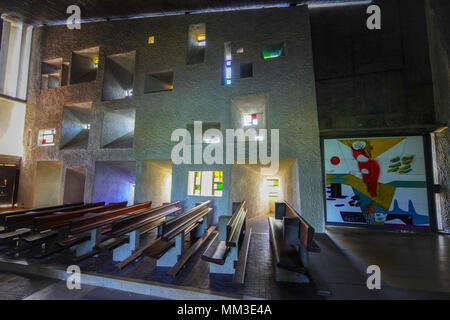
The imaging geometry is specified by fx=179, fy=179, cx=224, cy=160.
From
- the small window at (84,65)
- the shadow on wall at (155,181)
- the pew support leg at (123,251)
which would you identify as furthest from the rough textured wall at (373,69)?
the small window at (84,65)

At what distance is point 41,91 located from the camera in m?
9.05

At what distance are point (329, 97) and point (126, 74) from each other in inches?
381

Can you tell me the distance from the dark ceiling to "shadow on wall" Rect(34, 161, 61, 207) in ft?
23.2

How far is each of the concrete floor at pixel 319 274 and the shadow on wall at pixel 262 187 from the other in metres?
2.31

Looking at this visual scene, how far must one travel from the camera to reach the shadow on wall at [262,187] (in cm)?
645

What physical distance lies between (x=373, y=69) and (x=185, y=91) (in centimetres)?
698

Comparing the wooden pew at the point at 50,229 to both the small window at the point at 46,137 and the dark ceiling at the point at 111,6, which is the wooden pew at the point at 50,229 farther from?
the dark ceiling at the point at 111,6

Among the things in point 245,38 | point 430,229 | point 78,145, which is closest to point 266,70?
point 245,38

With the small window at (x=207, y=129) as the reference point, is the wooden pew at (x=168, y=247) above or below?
below

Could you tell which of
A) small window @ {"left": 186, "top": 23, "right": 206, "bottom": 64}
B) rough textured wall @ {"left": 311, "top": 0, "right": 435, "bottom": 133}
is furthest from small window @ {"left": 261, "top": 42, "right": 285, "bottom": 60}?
small window @ {"left": 186, "top": 23, "right": 206, "bottom": 64}

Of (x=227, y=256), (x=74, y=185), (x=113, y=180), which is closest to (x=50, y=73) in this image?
(x=74, y=185)

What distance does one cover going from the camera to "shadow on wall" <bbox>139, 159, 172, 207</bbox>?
24.4 ft

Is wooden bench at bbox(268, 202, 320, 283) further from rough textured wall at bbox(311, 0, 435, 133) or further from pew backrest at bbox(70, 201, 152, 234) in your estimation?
rough textured wall at bbox(311, 0, 435, 133)
